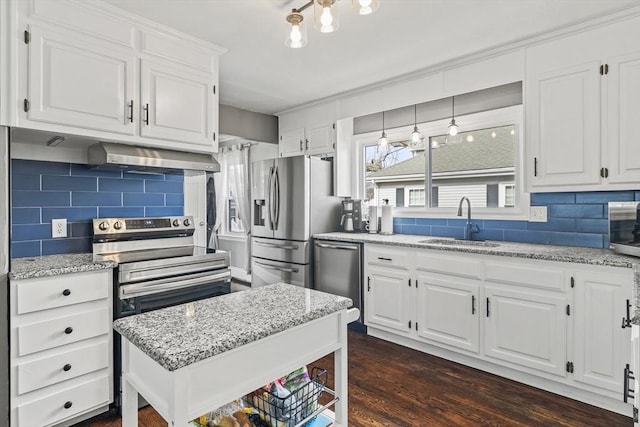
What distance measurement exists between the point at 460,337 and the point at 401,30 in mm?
2271

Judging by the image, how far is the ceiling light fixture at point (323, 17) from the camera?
1587mm

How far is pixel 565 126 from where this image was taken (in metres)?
2.45

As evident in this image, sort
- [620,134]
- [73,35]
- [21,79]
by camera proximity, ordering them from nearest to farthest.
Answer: [21,79]
[73,35]
[620,134]

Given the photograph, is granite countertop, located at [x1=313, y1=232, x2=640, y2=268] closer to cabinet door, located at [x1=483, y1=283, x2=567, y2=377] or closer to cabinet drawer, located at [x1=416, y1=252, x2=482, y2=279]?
cabinet drawer, located at [x1=416, y1=252, x2=482, y2=279]

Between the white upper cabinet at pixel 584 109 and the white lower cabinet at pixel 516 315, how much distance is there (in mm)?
661

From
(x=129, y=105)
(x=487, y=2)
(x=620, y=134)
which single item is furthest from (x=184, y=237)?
(x=620, y=134)

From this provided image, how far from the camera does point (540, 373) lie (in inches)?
91.5

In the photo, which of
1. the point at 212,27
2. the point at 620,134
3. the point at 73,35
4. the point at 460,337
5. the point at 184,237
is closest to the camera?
the point at 73,35

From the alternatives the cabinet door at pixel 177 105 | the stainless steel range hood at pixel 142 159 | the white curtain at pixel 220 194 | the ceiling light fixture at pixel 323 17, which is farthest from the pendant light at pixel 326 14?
the white curtain at pixel 220 194

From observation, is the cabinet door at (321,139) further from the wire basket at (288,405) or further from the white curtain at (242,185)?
the wire basket at (288,405)

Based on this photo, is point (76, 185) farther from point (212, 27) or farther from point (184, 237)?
point (212, 27)

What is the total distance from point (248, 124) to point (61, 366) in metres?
3.20

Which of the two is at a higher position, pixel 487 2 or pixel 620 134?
pixel 487 2

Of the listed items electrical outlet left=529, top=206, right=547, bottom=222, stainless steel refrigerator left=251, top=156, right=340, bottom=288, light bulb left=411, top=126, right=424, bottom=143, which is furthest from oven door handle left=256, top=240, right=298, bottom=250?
electrical outlet left=529, top=206, right=547, bottom=222
